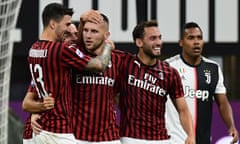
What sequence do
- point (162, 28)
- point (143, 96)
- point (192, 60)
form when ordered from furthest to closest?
point (162, 28)
point (192, 60)
point (143, 96)

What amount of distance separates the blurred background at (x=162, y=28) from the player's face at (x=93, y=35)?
10.1 ft

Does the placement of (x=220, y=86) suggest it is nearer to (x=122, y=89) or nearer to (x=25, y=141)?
(x=122, y=89)

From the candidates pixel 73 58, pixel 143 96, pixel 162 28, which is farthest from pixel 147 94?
pixel 162 28

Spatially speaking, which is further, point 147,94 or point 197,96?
point 197,96

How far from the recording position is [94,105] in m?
6.01

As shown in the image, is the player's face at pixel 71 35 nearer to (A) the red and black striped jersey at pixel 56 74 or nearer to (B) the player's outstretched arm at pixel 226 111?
(A) the red and black striped jersey at pixel 56 74

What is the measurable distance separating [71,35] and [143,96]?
2.12 feet

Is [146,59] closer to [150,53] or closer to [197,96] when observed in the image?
[150,53]

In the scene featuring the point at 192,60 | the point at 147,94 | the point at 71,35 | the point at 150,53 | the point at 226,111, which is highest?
the point at 71,35

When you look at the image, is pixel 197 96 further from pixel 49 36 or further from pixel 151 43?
pixel 49 36

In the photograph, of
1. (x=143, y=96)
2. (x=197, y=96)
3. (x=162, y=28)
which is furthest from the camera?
(x=162, y=28)

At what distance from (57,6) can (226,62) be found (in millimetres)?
3957

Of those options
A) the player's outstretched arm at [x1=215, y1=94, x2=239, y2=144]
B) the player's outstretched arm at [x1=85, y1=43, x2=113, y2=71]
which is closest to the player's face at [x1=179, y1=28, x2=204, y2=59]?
the player's outstretched arm at [x1=215, y1=94, x2=239, y2=144]

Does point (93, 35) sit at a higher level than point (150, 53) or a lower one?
higher
